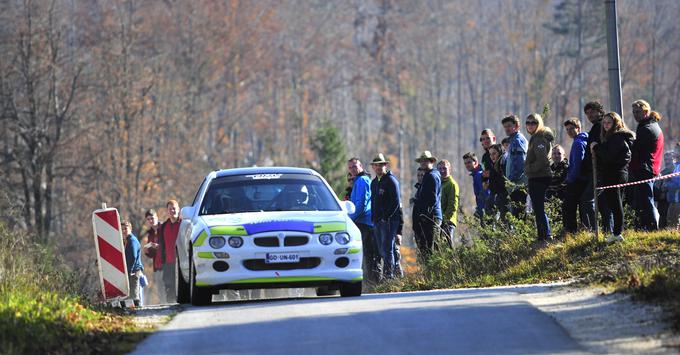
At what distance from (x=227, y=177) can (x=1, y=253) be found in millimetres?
2816

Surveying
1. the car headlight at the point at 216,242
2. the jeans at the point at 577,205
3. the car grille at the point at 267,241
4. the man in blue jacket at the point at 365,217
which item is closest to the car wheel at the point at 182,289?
the car headlight at the point at 216,242

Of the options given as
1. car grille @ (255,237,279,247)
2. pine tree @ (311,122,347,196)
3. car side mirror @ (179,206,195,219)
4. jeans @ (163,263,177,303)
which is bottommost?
jeans @ (163,263,177,303)

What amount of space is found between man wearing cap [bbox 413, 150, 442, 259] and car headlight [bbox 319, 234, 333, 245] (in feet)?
16.3

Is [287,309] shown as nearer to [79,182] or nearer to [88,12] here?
[79,182]

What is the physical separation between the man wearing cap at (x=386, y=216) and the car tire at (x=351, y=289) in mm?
4364

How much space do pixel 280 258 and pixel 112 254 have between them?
2.10m

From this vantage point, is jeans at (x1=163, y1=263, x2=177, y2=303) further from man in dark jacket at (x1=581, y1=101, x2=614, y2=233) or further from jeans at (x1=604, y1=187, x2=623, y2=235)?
jeans at (x1=604, y1=187, x2=623, y2=235)

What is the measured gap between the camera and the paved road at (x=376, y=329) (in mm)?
10242

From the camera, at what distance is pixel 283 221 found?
50.3 ft

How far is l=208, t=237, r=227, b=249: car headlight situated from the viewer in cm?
1509

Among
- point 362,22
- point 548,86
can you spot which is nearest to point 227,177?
point 548,86

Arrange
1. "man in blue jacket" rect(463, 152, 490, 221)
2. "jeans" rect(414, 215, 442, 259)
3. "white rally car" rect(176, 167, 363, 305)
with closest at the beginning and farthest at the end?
"white rally car" rect(176, 167, 363, 305)
"jeans" rect(414, 215, 442, 259)
"man in blue jacket" rect(463, 152, 490, 221)

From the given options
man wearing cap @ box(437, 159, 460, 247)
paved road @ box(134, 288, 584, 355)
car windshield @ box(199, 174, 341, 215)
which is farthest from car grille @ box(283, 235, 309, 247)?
man wearing cap @ box(437, 159, 460, 247)

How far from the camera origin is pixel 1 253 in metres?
16.3
